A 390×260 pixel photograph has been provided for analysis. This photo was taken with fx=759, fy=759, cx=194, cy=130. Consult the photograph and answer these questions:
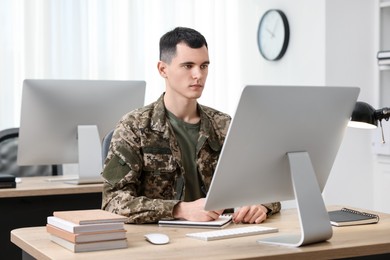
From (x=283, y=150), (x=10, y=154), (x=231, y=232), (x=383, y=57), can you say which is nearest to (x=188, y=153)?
(x=231, y=232)

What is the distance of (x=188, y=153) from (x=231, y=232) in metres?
0.53

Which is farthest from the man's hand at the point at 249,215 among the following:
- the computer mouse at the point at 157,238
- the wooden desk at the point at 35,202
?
the wooden desk at the point at 35,202

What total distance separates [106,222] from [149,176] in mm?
617

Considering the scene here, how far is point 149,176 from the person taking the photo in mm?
2746

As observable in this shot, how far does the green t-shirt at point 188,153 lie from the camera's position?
2.82 meters

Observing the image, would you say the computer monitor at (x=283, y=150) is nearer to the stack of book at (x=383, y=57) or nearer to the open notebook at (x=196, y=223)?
the open notebook at (x=196, y=223)

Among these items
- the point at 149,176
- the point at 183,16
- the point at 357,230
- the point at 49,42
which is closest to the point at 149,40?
the point at 183,16

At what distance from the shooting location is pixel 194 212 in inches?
98.3

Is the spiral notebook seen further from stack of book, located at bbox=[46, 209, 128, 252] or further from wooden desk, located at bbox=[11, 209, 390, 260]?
stack of book, located at bbox=[46, 209, 128, 252]

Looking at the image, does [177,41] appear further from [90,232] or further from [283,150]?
[90,232]

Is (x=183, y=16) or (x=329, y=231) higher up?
(x=183, y=16)

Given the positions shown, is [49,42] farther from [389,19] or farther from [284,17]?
[389,19]

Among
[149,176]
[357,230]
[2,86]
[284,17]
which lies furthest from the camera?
[284,17]

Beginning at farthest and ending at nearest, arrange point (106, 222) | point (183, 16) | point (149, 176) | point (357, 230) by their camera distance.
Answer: point (183, 16) < point (149, 176) < point (357, 230) < point (106, 222)
